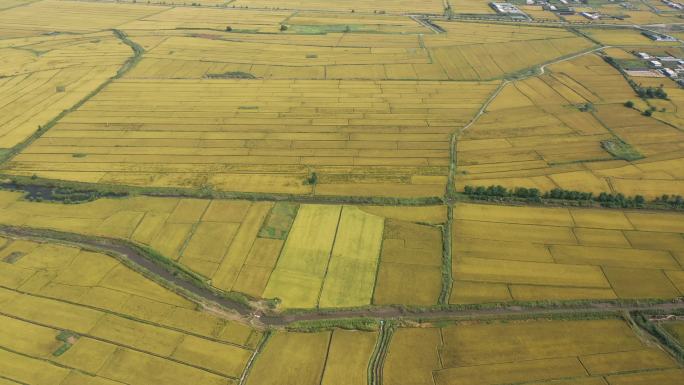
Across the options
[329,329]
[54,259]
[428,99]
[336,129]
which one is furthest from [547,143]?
[54,259]

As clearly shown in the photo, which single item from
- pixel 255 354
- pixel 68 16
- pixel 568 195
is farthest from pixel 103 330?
pixel 68 16

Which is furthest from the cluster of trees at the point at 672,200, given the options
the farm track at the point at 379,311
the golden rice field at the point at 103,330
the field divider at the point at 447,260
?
the golden rice field at the point at 103,330

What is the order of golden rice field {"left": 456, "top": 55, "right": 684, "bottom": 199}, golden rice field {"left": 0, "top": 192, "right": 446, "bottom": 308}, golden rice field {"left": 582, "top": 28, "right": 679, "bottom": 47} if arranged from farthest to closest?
1. golden rice field {"left": 582, "top": 28, "right": 679, "bottom": 47}
2. golden rice field {"left": 456, "top": 55, "right": 684, "bottom": 199}
3. golden rice field {"left": 0, "top": 192, "right": 446, "bottom": 308}

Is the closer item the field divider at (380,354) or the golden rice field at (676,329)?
the field divider at (380,354)

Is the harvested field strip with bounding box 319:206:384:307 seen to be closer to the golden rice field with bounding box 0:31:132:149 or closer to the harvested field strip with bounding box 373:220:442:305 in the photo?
the harvested field strip with bounding box 373:220:442:305

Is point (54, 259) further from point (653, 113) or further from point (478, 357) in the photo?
point (653, 113)

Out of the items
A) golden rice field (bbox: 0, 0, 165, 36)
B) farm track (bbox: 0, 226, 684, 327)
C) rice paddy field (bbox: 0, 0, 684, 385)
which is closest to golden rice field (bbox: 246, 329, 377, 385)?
rice paddy field (bbox: 0, 0, 684, 385)

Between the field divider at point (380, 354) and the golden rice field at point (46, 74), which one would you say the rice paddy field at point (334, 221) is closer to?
the field divider at point (380, 354)
